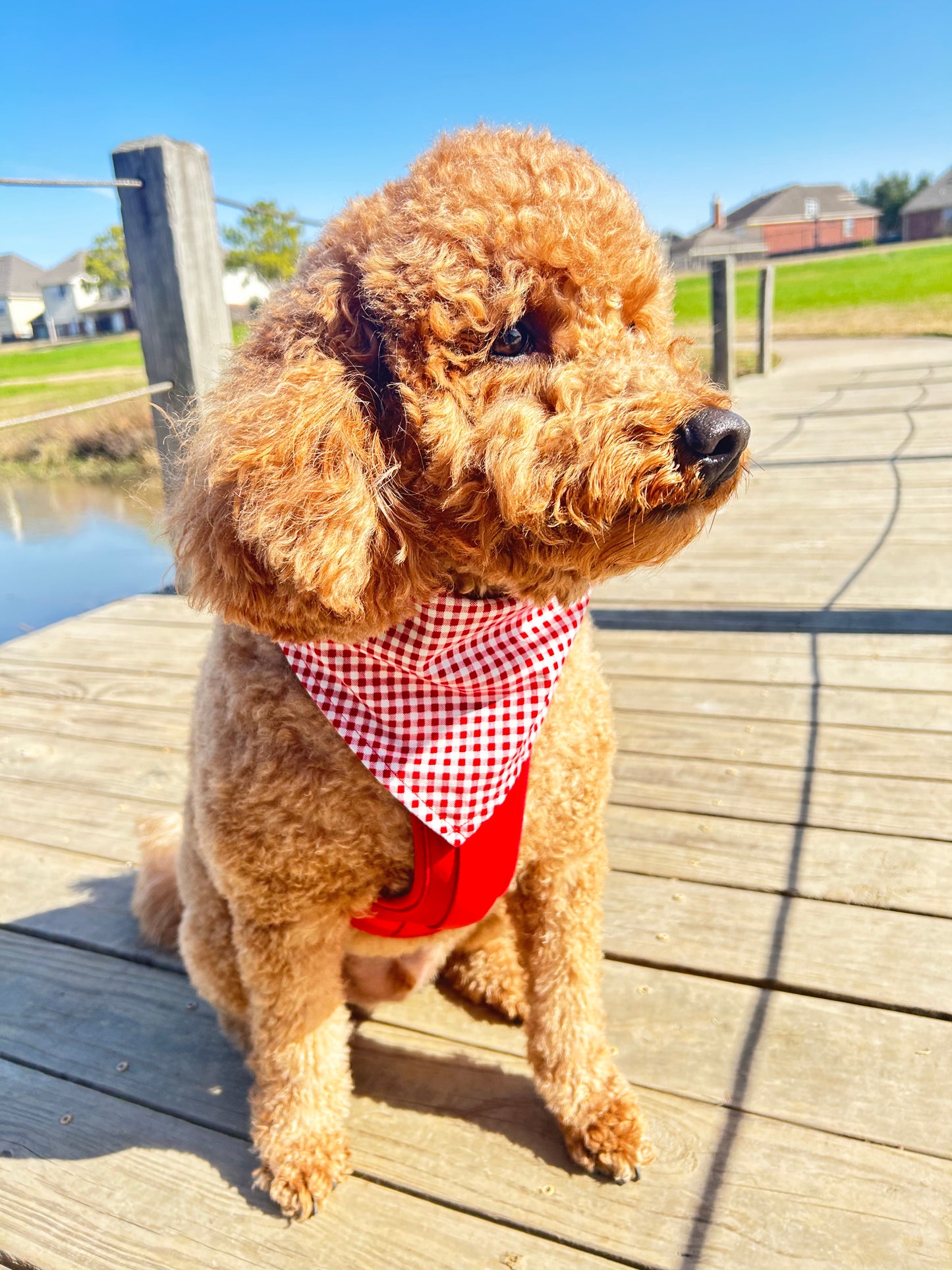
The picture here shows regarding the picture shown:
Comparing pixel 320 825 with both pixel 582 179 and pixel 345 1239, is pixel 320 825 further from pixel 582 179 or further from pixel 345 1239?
pixel 582 179

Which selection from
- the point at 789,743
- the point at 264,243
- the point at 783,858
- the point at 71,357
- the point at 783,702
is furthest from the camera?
the point at 264,243

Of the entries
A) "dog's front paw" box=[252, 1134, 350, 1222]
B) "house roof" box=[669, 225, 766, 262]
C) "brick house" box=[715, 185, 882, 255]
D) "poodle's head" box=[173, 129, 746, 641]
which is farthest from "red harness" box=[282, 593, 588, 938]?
"brick house" box=[715, 185, 882, 255]

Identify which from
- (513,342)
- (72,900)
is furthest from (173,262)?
(513,342)

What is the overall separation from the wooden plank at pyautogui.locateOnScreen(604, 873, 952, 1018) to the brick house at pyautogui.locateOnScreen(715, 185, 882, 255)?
6933cm

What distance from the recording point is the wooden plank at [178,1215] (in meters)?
1.20

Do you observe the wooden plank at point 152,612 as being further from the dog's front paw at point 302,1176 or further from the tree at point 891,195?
the tree at point 891,195

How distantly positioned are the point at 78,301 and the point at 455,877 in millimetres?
2987

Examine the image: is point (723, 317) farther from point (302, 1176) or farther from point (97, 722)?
point (302, 1176)

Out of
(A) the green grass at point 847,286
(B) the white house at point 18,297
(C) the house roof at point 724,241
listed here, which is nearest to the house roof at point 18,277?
(B) the white house at point 18,297

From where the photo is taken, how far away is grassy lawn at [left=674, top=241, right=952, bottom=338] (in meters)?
18.4

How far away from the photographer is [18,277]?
286 centimetres

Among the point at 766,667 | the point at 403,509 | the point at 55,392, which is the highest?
the point at 55,392

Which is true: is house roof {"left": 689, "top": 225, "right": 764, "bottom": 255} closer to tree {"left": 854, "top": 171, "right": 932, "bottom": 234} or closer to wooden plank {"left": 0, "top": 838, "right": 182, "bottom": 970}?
tree {"left": 854, "top": 171, "right": 932, "bottom": 234}

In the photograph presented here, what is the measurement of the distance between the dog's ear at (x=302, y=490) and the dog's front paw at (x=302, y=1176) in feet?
2.52
